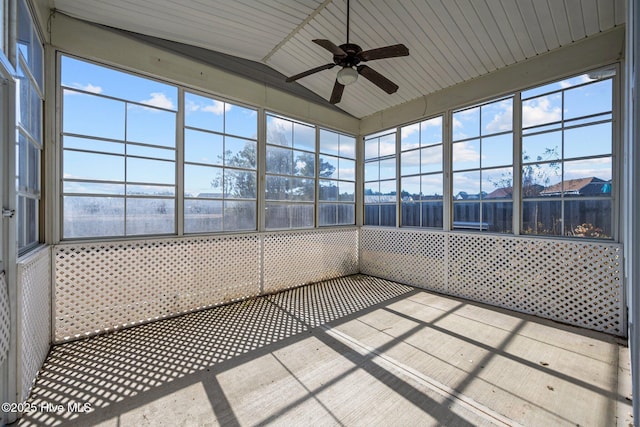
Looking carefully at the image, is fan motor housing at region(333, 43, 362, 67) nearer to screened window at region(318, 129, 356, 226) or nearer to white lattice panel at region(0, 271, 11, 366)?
screened window at region(318, 129, 356, 226)

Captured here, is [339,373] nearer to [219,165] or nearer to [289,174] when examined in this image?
[219,165]

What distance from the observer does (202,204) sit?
4.06 metres

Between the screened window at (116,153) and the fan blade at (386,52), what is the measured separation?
→ 2.60m

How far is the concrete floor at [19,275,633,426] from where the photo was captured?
1993 mm

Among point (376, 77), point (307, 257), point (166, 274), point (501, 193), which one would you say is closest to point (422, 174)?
point (501, 193)

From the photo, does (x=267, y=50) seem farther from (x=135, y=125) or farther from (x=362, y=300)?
(x=362, y=300)

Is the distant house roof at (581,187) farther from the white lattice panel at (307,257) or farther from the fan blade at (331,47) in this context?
the white lattice panel at (307,257)

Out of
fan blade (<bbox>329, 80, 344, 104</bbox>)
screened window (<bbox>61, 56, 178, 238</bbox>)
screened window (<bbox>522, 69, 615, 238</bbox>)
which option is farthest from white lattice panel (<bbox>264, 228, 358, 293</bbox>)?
screened window (<bbox>522, 69, 615, 238</bbox>)

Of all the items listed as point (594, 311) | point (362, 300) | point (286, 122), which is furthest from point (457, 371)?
point (286, 122)

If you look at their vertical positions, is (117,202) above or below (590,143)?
below

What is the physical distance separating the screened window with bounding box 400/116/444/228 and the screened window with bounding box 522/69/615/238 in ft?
4.11

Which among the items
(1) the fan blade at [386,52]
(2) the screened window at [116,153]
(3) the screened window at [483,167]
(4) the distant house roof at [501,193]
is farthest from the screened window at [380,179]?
(2) the screened window at [116,153]

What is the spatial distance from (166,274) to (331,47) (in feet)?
11.1

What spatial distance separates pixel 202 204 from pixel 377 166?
142 inches
